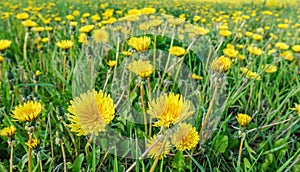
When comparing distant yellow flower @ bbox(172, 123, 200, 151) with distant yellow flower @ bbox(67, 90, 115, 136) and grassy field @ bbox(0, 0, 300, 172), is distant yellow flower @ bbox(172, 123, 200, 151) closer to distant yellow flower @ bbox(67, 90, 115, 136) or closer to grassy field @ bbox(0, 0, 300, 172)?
grassy field @ bbox(0, 0, 300, 172)

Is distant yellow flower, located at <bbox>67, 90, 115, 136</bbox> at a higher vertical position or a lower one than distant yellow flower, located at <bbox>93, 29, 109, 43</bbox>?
higher

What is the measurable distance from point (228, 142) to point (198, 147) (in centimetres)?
12

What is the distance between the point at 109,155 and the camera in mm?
857

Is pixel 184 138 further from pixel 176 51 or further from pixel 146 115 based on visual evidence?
pixel 176 51

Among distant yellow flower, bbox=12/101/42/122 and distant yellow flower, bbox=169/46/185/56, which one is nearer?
distant yellow flower, bbox=12/101/42/122

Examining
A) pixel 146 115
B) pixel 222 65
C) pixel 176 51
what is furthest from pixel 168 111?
pixel 176 51

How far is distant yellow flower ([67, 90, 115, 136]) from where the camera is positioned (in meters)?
0.53

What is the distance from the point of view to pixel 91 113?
0.54 m

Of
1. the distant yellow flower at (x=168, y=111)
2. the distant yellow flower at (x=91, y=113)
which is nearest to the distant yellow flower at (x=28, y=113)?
the distant yellow flower at (x=91, y=113)

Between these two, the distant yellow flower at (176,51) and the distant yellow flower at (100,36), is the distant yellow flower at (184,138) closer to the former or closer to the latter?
the distant yellow flower at (176,51)

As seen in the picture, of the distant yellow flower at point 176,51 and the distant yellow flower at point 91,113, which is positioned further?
the distant yellow flower at point 176,51

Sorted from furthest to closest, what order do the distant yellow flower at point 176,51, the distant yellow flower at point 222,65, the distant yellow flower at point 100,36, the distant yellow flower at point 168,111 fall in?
the distant yellow flower at point 100,36 < the distant yellow flower at point 176,51 < the distant yellow flower at point 222,65 < the distant yellow flower at point 168,111

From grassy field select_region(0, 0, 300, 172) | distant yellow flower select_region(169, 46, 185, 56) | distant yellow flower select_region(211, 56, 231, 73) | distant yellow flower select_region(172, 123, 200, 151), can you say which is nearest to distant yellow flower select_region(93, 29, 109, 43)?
grassy field select_region(0, 0, 300, 172)

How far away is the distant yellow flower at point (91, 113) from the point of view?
1.75ft
